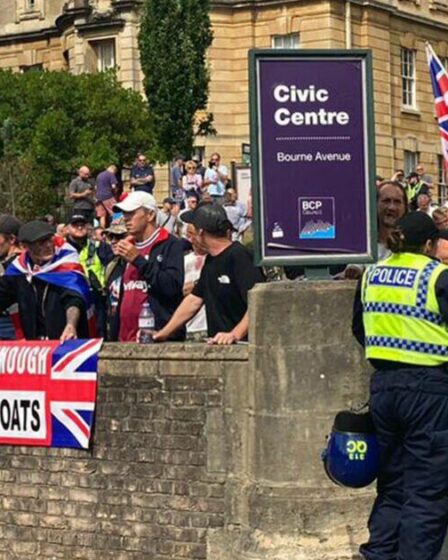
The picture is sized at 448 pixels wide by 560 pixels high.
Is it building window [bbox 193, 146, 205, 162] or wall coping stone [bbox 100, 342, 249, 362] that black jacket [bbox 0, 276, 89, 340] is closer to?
wall coping stone [bbox 100, 342, 249, 362]

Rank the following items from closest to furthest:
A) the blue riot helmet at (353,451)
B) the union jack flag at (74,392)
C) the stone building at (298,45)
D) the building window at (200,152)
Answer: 1. the blue riot helmet at (353,451)
2. the union jack flag at (74,392)
3. the building window at (200,152)
4. the stone building at (298,45)

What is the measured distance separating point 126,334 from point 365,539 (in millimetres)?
2603

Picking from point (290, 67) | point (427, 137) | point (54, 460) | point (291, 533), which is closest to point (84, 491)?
point (54, 460)

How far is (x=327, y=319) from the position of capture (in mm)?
9742

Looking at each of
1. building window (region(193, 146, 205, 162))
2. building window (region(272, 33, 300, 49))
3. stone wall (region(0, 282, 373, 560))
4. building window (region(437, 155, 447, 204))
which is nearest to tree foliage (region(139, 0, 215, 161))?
building window (region(193, 146, 205, 162))

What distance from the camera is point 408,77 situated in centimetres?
6028

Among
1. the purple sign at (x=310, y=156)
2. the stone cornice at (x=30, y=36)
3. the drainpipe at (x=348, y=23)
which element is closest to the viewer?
the purple sign at (x=310, y=156)

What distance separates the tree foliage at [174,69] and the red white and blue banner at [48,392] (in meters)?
35.7

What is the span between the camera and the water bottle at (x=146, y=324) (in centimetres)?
1083

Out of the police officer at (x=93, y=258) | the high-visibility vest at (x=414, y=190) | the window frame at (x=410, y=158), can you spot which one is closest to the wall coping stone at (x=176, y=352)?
the police officer at (x=93, y=258)

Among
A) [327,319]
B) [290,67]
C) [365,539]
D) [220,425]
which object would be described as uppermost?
[290,67]

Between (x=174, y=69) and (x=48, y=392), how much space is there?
36.5 m

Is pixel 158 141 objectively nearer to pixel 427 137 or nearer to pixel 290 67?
pixel 427 137

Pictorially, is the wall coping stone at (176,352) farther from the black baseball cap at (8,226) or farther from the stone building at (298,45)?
the stone building at (298,45)
